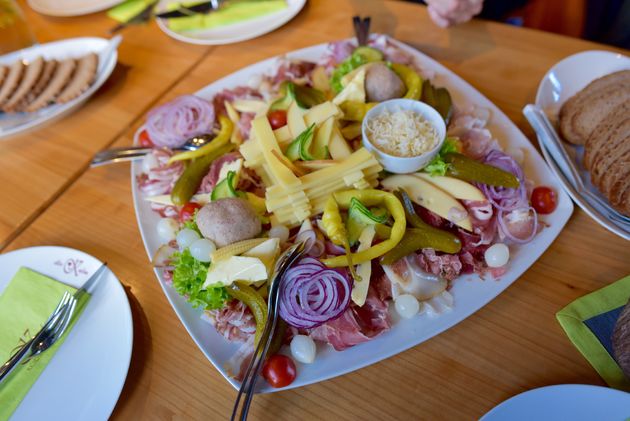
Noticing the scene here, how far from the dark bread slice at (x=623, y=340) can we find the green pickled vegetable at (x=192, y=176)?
52.6 inches

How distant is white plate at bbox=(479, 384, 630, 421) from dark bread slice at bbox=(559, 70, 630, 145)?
0.92m

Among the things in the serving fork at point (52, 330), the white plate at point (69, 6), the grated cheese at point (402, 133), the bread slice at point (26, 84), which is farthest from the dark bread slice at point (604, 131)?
the white plate at point (69, 6)

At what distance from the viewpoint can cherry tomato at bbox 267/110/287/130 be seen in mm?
1600

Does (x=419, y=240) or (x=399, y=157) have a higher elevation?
(x=399, y=157)

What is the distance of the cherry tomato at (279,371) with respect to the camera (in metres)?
1.12

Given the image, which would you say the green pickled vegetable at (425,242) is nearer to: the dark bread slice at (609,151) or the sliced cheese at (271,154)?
the sliced cheese at (271,154)

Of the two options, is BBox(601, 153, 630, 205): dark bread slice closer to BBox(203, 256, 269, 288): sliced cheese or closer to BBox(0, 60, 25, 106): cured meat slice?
BBox(203, 256, 269, 288): sliced cheese

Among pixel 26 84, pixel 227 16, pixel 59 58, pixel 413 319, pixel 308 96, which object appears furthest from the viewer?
pixel 227 16

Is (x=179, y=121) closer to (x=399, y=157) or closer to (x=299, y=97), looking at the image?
(x=299, y=97)

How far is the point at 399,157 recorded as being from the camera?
4.46 feet

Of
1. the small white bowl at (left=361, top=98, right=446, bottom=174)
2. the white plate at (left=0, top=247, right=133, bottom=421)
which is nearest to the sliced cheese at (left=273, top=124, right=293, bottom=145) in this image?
the small white bowl at (left=361, top=98, right=446, bottom=174)

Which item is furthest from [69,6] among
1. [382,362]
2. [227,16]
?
[382,362]

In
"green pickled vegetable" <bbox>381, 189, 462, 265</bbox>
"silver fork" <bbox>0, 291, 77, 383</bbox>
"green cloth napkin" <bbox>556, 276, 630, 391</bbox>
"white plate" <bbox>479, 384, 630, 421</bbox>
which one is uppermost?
"green pickled vegetable" <bbox>381, 189, 462, 265</bbox>

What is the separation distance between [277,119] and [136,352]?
2.97ft
